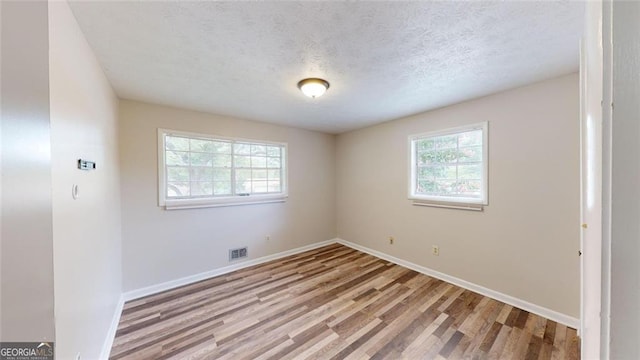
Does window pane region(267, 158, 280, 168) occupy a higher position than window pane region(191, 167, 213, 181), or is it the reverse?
window pane region(267, 158, 280, 168)

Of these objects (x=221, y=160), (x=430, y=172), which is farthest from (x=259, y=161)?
(x=430, y=172)

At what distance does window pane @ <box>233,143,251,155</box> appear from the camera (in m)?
3.40

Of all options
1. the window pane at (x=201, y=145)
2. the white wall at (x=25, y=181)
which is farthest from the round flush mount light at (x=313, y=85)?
the window pane at (x=201, y=145)

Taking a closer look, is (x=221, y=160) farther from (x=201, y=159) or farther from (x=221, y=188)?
(x=221, y=188)

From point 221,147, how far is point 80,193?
2029 millimetres

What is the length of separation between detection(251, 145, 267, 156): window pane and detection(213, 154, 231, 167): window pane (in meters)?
0.41

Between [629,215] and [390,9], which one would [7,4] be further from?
[390,9]

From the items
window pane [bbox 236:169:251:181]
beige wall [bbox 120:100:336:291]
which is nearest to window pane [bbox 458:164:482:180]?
beige wall [bbox 120:100:336:291]

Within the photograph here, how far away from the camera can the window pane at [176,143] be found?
2.88m

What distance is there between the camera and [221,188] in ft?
10.8

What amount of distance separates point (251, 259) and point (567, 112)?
4.05 m

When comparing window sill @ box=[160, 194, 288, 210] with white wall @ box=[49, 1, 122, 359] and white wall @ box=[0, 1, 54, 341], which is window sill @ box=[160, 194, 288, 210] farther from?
white wall @ box=[0, 1, 54, 341]

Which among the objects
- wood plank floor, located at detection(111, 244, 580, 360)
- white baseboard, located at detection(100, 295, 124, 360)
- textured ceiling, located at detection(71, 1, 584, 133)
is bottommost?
wood plank floor, located at detection(111, 244, 580, 360)

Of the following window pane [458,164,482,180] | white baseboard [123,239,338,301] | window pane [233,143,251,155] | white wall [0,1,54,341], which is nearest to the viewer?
white wall [0,1,54,341]
